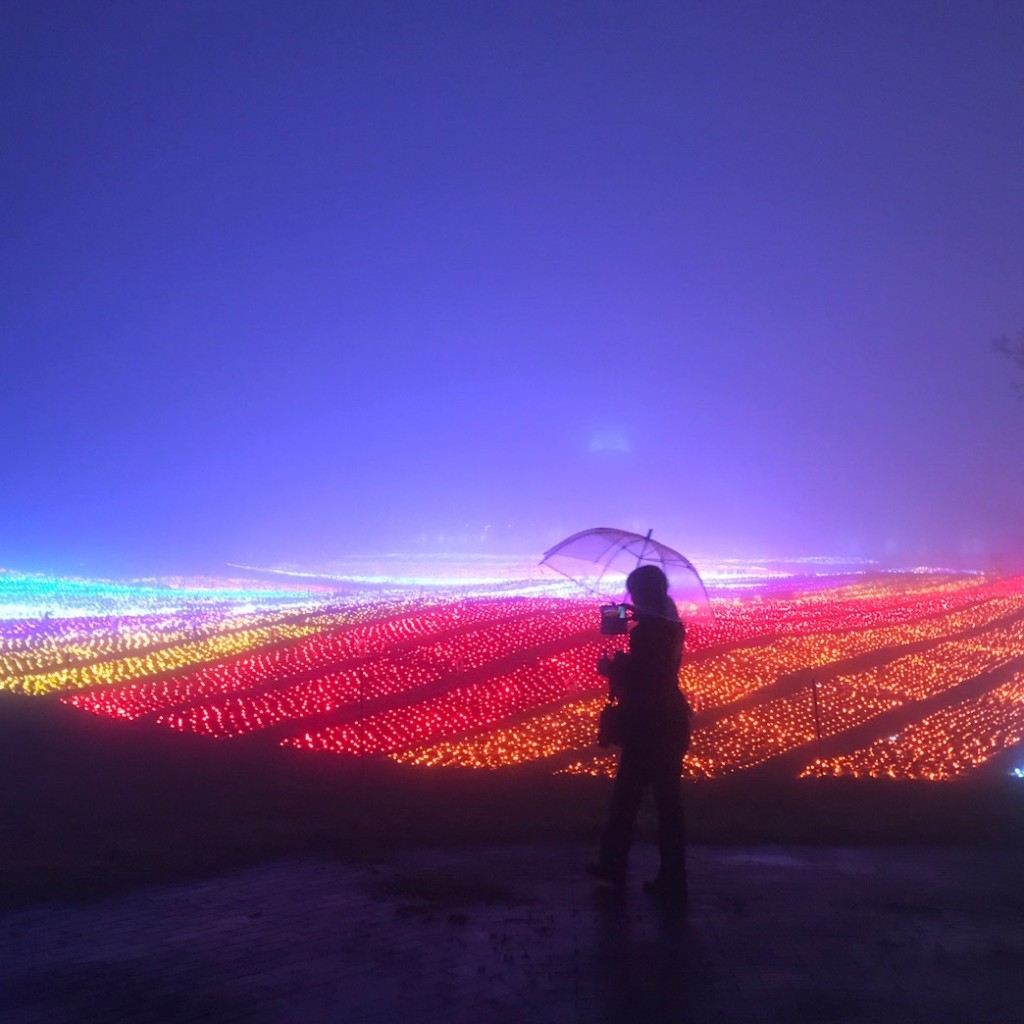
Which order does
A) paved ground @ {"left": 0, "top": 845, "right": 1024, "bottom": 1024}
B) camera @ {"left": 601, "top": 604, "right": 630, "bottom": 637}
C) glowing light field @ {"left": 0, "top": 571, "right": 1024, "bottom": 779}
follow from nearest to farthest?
paved ground @ {"left": 0, "top": 845, "right": 1024, "bottom": 1024}, camera @ {"left": 601, "top": 604, "right": 630, "bottom": 637}, glowing light field @ {"left": 0, "top": 571, "right": 1024, "bottom": 779}

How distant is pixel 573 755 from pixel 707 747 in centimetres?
193

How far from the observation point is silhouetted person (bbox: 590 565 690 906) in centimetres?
625

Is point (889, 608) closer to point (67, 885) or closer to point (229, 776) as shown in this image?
point (229, 776)

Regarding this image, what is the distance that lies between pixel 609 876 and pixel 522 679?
45.7 feet

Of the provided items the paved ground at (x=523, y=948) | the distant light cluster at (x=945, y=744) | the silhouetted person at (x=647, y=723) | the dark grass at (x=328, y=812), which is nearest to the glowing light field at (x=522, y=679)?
the distant light cluster at (x=945, y=744)

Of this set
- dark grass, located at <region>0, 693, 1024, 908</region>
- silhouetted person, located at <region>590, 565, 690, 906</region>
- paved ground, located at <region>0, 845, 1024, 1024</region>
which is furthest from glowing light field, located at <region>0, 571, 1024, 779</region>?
silhouetted person, located at <region>590, 565, 690, 906</region>

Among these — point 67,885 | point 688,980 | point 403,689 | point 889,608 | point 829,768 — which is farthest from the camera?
point 889,608

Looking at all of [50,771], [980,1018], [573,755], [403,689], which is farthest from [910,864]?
[403,689]

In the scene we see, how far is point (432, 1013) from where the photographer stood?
14.2 feet

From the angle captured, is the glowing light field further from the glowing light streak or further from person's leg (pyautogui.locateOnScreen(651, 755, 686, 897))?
person's leg (pyautogui.locateOnScreen(651, 755, 686, 897))

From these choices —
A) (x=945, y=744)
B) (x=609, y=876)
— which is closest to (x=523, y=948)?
(x=609, y=876)

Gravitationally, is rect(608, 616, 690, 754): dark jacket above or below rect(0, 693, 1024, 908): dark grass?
above

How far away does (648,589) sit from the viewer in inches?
259

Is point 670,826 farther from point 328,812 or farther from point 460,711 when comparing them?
point 460,711
